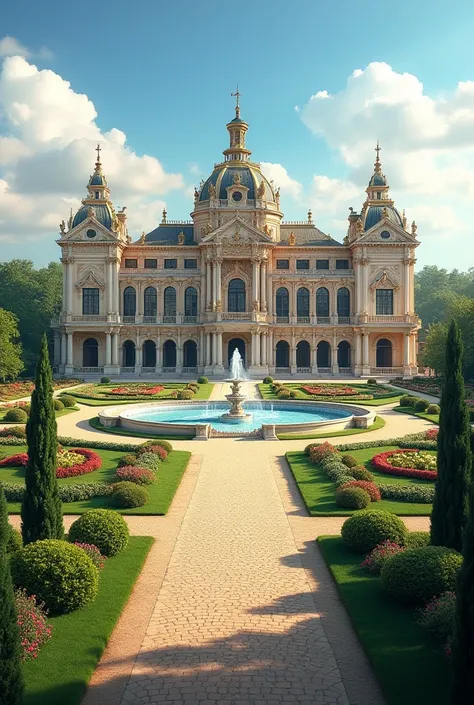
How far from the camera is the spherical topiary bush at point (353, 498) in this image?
18141mm

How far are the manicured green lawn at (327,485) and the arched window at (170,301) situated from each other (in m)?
48.7

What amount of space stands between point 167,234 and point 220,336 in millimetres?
16471

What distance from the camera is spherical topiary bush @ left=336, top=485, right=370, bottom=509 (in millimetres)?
18141

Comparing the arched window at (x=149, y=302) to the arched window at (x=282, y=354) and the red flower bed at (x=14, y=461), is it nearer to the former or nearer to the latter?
the arched window at (x=282, y=354)

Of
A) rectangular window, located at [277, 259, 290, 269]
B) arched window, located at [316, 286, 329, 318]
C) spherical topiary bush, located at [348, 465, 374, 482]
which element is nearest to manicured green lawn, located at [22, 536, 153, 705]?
spherical topiary bush, located at [348, 465, 374, 482]

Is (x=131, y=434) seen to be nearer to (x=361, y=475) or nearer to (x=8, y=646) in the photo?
(x=361, y=475)

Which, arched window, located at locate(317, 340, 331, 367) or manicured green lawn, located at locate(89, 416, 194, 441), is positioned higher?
arched window, located at locate(317, 340, 331, 367)

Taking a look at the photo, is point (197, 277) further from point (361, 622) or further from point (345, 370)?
point (361, 622)

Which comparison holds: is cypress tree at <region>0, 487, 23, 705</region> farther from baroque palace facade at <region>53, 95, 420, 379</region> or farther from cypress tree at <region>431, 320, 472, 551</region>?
baroque palace facade at <region>53, 95, 420, 379</region>

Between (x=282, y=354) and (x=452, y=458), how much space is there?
61.6m

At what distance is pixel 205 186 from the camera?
77562 millimetres

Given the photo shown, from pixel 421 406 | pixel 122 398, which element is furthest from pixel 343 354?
pixel 122 398

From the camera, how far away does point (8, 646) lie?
24.7 ft

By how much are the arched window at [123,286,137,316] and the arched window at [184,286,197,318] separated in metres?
5.72
